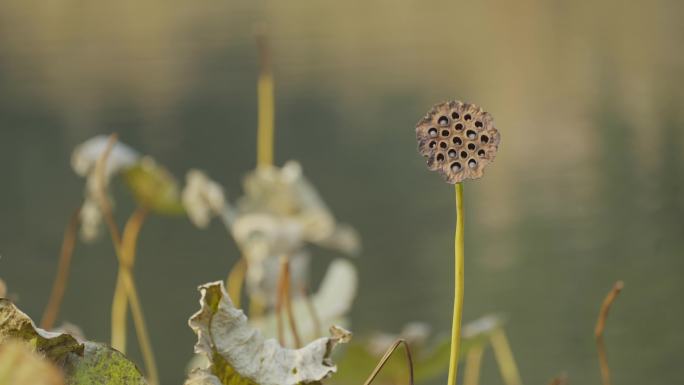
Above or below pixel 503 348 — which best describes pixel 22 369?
above

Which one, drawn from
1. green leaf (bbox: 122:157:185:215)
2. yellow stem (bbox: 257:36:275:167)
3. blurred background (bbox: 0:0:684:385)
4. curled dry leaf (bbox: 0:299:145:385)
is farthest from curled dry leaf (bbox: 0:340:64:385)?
green leaf (bbox: 122:157:185:215)

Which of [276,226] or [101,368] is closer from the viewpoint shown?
[101,368]

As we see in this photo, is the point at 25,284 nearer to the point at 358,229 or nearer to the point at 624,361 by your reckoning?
the point at 624,361

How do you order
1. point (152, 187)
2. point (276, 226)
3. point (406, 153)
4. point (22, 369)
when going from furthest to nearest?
point (406, 153) → point (152, 187) → point (276, 226) → point (22, 369)

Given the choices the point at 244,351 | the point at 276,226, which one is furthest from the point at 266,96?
the point at 244,351

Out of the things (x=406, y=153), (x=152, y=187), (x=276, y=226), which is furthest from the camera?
(x=406, y=153)

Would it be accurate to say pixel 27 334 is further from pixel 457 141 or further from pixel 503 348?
pixel 503 348

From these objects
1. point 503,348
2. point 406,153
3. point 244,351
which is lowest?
point 406,153
